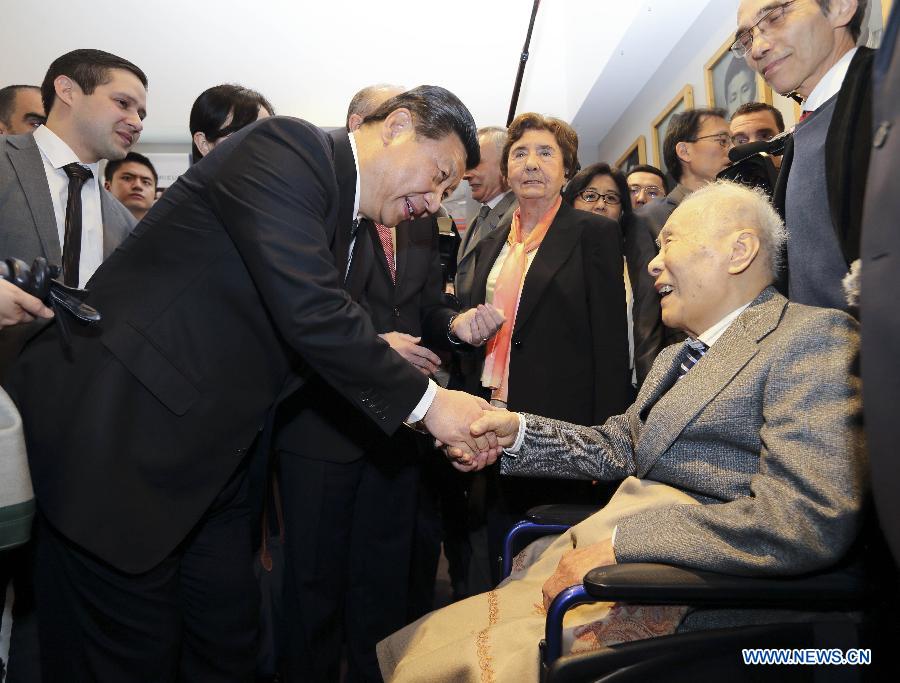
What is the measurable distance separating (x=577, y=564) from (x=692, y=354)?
0.63 m

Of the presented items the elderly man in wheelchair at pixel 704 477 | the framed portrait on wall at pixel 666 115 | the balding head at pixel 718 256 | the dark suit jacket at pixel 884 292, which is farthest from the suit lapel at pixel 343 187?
the framed portrait on wall at pixel 666 115

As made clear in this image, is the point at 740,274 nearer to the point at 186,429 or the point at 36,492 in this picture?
the point at 186,429

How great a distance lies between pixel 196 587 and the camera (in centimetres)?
179

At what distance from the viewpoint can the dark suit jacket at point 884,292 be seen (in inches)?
22.5

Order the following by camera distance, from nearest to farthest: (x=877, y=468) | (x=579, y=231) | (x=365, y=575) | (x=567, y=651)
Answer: (x=877, y=468)
(x=567, y=651)
(x=365, y=575)
(x=579, y=231)

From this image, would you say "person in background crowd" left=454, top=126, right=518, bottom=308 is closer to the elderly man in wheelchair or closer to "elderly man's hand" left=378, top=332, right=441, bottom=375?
"elderly man's hand" left=378, top=332, right=441, bottom=375

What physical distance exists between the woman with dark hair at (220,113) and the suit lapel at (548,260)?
116cm

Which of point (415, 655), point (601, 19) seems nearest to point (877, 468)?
point (415, 655)

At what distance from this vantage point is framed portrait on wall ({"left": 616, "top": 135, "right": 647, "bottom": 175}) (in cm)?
646

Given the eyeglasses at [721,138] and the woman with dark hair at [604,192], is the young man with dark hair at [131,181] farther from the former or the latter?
the eyeglasses at [721,138]

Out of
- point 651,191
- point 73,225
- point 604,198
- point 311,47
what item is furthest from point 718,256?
point 311,47

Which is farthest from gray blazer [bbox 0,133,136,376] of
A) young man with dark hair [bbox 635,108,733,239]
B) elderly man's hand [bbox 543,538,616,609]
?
young man with dark hair [bbox 635,108,733,239]

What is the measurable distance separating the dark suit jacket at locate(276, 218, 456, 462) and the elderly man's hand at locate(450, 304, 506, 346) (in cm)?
10

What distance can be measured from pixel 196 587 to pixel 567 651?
3.05 feet
